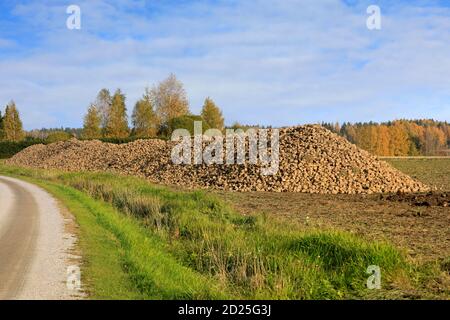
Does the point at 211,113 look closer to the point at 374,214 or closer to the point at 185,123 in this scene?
the point at 185,123

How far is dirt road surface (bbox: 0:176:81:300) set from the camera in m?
7.26

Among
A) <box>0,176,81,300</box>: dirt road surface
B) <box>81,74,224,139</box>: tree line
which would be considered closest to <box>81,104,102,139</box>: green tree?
<box>81,74,224,139</box>: tree line

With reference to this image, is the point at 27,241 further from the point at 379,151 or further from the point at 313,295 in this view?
the point at 379,151

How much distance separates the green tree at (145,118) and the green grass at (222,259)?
50156mm

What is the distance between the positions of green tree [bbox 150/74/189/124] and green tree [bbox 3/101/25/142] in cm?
2774

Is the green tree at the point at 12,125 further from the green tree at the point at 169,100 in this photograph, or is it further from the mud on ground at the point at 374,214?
the mud on ground at the point at 374,214

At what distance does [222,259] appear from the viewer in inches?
410

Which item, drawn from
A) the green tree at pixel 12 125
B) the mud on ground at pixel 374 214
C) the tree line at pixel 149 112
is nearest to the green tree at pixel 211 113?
the tree line at pixel 149 112

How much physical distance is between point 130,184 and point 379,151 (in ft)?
296

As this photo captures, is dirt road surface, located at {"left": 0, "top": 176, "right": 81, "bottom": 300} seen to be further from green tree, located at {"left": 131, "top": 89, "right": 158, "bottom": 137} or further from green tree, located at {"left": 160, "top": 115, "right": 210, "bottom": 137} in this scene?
green tree, located at {"left": 131, "top": 89, "right": 158, "bottom": 137}

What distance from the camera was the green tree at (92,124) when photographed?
6869 cm

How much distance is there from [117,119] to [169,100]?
830cm

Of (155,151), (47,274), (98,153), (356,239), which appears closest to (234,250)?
(356,239)

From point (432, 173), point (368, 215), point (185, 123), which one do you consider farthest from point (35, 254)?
point (185, 123)
